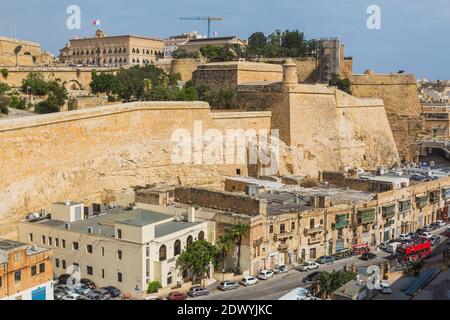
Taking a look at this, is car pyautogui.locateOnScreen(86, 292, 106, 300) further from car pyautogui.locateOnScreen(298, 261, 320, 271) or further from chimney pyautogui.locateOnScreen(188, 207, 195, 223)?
car pyautogui.locateOnScreen(298, 261, 320, 271)

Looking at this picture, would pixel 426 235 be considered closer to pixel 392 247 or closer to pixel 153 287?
pixel 392 247

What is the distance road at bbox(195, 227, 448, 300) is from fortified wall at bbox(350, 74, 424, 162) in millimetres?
22543

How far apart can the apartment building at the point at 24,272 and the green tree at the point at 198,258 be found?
14.5ft

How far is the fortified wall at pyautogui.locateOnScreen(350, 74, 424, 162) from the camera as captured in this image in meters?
43.1

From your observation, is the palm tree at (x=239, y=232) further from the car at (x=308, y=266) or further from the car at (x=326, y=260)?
the car at (x=326, y=260)

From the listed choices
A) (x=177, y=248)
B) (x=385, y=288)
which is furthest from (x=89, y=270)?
(x=385, y=288)

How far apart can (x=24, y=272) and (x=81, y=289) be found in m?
2.61

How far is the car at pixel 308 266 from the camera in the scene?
68.8ft

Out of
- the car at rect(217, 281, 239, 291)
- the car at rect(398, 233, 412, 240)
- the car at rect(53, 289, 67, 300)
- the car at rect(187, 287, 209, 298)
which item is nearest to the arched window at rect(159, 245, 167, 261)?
the car at rect(187, 287, 209, 298)

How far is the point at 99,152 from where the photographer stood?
82.9 ft

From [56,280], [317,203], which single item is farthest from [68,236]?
[317,203]

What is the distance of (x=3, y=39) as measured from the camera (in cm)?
4175

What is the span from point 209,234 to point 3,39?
2873 cm
